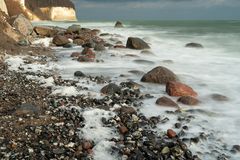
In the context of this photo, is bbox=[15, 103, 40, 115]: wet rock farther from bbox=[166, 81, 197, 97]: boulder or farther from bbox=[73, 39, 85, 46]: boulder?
bbox=[73, 39, 85, 46]: boulder

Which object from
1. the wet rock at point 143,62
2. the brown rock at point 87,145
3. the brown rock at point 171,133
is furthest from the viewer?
the wet rock at point 143,62

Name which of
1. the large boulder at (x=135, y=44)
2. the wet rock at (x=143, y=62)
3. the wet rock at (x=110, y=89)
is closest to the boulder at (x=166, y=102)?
the wet rock at (x=110, y=89)

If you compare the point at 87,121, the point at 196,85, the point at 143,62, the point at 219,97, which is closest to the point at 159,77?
the point at 196,85

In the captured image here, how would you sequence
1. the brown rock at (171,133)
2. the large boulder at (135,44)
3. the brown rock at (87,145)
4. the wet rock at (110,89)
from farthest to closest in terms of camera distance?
1. the large boulder at (135,44)
2. the wet rock at (110,89)
3. the brown rock at (171,133)
4. the brown rock at (87,145)

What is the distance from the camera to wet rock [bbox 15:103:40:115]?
7.77 metres

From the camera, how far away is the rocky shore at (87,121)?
6363mm

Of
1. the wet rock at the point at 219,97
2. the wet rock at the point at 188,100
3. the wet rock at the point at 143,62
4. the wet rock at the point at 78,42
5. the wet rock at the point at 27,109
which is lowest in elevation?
the wet rock at the point at 78,42

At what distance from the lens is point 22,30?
22.8 m

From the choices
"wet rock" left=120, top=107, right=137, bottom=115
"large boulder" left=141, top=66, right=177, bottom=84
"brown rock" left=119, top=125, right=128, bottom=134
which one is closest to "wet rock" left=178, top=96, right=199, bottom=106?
"wet rock" left=120, top=107, right=137, bottom=115

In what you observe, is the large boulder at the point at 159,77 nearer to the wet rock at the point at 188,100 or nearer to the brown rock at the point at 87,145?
the wet rock at the point at 188,100

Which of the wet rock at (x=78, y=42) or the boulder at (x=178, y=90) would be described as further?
the wet rock at (x=78, y=42)

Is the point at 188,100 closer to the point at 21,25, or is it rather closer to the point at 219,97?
the point at 219,97

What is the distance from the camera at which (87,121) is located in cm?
763

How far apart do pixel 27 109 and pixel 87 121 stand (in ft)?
4.19
